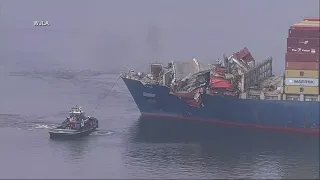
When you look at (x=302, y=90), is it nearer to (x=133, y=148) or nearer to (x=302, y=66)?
(x=302, y=66)

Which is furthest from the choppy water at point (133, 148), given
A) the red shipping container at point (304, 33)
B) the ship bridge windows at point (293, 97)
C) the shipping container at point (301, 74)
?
the red shipping container at point (304, 33)

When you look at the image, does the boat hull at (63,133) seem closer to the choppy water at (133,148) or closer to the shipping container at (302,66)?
the choppy water at (133,148)

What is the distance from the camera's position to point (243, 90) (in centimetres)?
7538

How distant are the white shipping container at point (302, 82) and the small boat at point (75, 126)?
1463 cm

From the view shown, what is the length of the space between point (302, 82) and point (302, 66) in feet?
4.25

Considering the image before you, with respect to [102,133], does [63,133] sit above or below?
above

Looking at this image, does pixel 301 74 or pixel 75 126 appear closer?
pixel 75 126

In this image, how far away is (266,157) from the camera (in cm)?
6438

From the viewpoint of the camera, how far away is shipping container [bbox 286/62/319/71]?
2820 inches

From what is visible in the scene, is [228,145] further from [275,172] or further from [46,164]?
[46,164]

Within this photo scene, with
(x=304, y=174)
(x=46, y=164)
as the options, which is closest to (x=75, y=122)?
(x=46, y=164)

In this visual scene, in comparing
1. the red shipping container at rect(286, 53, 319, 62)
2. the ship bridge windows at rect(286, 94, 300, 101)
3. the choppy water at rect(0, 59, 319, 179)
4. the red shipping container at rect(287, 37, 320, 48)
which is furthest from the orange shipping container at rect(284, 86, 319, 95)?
the choppy water at rect(0, 59, 319, 179)

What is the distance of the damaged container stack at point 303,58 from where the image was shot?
235 feet

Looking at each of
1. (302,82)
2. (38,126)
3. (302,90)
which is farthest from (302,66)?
(38,126)
